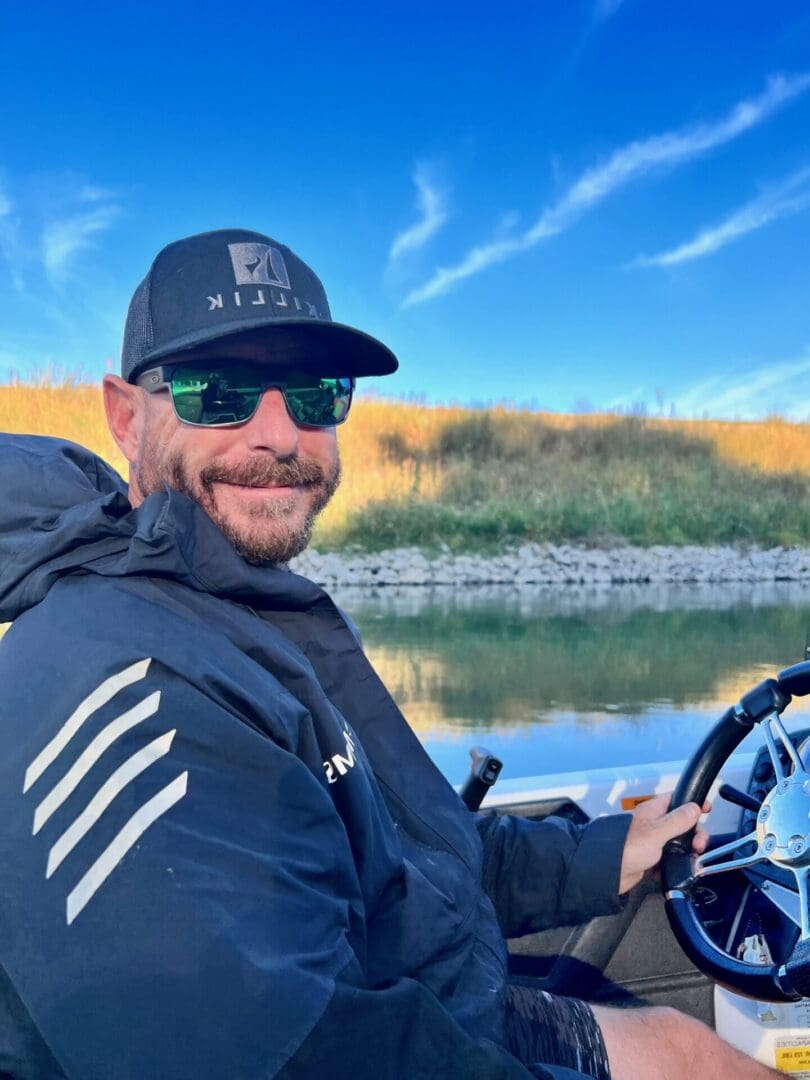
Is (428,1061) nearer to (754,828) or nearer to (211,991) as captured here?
(211,991)

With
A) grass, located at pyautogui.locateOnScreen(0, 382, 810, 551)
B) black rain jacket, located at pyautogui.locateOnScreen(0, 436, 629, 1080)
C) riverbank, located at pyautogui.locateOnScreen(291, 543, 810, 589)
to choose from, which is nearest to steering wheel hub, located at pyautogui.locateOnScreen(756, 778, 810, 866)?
black rain jacket, located at pyautogui.locateOnScreen(0, 436, 629, 1080)

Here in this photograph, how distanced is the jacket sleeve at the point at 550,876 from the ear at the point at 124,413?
0.96 metres

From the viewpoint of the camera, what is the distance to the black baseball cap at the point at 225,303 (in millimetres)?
1562

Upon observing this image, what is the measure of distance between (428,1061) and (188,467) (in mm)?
928

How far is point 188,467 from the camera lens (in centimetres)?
162

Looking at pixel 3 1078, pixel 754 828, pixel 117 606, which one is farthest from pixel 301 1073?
pixel 754 828

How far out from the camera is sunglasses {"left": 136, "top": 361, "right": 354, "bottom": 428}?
1.61 m

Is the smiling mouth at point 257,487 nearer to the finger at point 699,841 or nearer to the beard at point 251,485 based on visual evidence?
the beard at point 251,485

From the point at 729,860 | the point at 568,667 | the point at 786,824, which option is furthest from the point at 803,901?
the point at 568,667

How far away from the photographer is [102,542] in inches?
51.7

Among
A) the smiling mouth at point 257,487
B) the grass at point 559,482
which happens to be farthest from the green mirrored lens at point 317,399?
the grass at point 559,482

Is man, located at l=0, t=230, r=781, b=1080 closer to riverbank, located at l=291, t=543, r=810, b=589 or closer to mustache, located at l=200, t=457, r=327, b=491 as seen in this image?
mustache, located at l=200, t=457, r=327, b=491

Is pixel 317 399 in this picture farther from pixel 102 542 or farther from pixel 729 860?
pixel 729 860

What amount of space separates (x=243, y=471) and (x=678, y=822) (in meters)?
1.07
